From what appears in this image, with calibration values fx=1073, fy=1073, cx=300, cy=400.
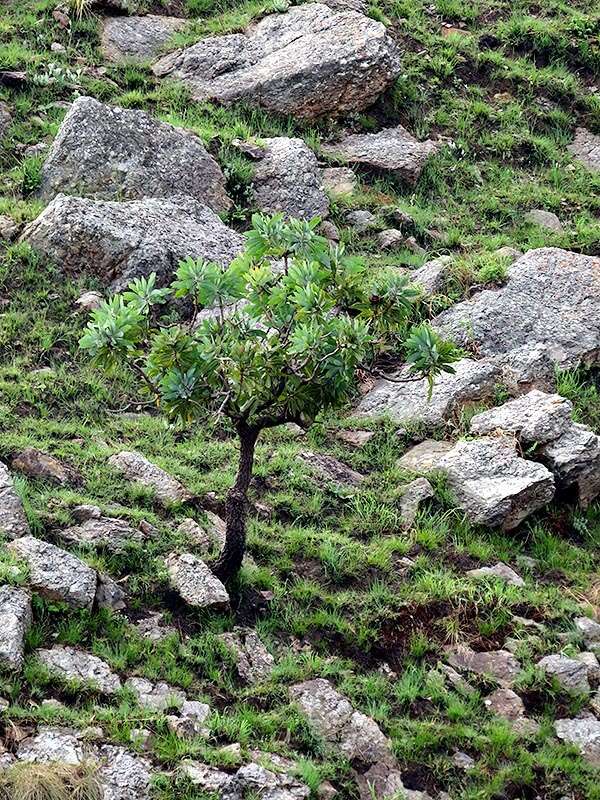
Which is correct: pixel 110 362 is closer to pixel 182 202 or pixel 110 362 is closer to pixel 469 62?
pixel 182 202

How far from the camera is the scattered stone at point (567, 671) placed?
7.18 m

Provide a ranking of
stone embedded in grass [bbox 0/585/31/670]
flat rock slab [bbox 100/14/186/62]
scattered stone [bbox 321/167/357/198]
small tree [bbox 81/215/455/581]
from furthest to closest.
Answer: flat rock slab [bbox 100/14/186/62], scattered stone [bbox 321/167/357/198], small tree [bbox 81/215/455/581], stone embedded in grass [bbox 0/585/31/670]

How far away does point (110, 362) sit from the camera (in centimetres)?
686

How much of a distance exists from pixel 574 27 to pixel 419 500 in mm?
10817

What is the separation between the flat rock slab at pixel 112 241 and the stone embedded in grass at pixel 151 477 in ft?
8.48

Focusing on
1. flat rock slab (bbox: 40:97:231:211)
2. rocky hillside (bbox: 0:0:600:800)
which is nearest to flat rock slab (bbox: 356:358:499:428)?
rocky hillside (bbox: 0:0:600:800)

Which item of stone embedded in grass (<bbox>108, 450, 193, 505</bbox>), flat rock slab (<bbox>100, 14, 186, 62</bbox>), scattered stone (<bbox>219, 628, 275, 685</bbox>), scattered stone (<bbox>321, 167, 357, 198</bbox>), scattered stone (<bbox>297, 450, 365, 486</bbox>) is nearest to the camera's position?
scattered stone (<bbox>219, 628, 275, 685</bbox>)

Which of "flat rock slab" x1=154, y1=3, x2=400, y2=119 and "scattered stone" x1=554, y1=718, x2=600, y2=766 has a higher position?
"flat rock slab" x1=154, y1=3, x2=400, y2=119

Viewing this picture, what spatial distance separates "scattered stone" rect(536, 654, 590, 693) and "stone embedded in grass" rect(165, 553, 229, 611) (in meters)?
2.22

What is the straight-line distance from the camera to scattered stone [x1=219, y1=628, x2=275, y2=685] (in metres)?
6.96

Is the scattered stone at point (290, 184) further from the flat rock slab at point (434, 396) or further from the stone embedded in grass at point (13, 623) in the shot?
the stone embedded in grass at point (13, 623)

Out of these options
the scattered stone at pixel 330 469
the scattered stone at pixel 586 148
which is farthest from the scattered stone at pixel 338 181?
the scattered stone at pixel 330 469

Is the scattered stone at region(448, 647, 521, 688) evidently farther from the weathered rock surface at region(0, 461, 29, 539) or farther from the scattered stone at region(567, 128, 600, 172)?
the scattered stone at region(567, 128, 600, 172)

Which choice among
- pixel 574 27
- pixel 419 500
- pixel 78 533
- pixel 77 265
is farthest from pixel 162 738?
pixel 574 27
